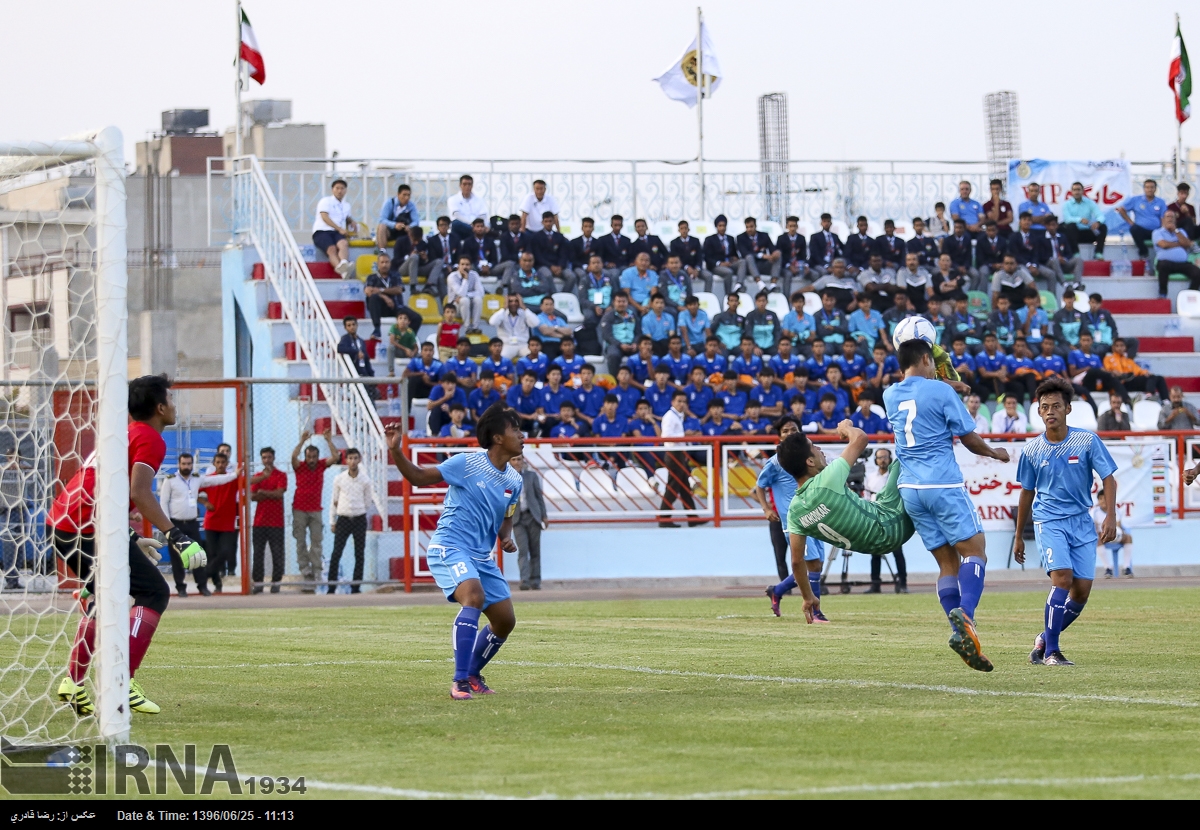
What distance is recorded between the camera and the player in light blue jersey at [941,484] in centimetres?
1002

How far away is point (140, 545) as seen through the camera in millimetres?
8867

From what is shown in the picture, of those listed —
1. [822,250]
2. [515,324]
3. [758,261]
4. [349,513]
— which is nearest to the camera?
Answer: [349,513]

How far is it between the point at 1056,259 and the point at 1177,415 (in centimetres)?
549

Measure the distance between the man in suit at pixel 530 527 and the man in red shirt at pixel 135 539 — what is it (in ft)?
41.7

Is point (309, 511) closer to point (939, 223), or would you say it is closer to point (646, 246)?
point (646, 246)

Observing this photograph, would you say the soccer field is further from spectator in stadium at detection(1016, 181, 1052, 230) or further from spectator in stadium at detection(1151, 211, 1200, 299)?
spectator in stadium at detection(1151, 211, 1200, 299)

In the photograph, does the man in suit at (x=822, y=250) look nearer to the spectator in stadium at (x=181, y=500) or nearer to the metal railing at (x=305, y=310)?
the metal railing at (x=305, y=310)

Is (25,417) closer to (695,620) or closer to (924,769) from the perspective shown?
(924,769)

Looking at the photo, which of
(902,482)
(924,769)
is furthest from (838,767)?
(902,482)

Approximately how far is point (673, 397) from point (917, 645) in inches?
469

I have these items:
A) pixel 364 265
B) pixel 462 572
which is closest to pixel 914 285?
pixel 364 265

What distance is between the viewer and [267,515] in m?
21.7

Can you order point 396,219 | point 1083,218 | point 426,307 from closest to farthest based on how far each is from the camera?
point 426,307, point 396,219, point 1083,218

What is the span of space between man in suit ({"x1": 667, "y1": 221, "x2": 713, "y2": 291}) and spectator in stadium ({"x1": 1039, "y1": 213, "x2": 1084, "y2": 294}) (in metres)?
6.29
